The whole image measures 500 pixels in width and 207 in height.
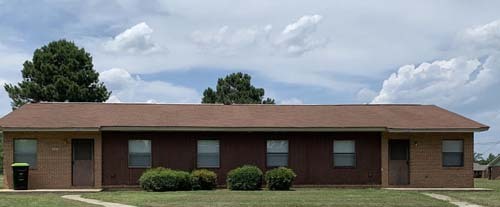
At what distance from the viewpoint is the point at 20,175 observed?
26547 millimetres

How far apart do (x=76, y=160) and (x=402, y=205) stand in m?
13.3

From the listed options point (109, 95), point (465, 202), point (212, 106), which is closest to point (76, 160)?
point (212, 106)

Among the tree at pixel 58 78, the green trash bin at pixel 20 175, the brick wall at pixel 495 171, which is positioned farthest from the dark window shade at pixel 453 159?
the brick wall at pixel 495 171

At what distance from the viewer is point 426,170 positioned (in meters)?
28.5

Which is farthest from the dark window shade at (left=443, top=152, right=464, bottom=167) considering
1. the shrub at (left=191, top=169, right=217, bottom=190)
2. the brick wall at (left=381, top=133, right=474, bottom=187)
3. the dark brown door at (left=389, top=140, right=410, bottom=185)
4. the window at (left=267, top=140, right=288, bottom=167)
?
the shrub at (left=191, top=169, right=217, bottom=190)

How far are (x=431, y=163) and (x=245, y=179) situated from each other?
7.43 metres

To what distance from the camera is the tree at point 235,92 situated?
6384 cm

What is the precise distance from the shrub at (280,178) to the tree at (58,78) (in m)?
27.3

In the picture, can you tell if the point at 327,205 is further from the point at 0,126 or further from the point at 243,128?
the point at 0,126

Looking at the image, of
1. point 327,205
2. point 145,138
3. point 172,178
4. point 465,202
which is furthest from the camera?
point 145,138

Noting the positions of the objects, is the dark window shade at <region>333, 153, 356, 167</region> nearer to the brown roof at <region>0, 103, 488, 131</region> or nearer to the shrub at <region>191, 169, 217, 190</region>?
the brown roof at <region>0, 103, 488, 131</region>

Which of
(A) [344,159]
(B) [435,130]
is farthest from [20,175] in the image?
(B) [435,130]

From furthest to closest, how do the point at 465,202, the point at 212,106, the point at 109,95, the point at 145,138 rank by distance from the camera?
the point at 109,95 → the point at 212,106 → the point at 145,138 → the point at 465,202

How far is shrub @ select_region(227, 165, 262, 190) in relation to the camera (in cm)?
2673
